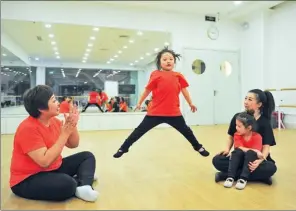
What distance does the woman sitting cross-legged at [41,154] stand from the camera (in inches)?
62.4

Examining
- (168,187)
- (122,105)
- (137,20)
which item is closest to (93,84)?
(122,105)

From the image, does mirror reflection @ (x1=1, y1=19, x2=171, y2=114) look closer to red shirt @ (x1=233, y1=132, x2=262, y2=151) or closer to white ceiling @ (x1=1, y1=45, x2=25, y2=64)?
white ceiling @ (x1=1, y1=45, x2=25, y2=64)

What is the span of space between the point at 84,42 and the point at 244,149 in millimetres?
5097

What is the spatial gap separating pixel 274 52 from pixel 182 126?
16.6 feet

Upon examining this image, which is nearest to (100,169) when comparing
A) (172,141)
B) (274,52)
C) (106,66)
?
(172,141)

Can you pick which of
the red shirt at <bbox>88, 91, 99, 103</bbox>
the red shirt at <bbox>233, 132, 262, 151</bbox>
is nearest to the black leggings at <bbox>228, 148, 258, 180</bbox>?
the red shirt at <bbox>233, 132, 262, 151</bbox>

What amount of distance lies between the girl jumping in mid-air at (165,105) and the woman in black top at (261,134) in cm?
40

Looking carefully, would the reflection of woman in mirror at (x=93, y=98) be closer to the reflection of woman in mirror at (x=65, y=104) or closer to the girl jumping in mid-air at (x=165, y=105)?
the reflection of woman in mirror at (x=65, y=104)

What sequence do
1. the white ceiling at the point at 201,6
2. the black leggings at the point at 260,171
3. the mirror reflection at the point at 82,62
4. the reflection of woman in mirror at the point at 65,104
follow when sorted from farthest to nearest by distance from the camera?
the white ceiling at the point at 201,6, the mirror reflection at the point at 82,62, the reflection of woman in mirror at the point at 65,104, the black leggings at the point at 260,171

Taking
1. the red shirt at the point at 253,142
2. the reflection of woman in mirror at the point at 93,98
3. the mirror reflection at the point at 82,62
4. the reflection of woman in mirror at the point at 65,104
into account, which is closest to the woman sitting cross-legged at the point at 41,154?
the red shirt at the point at 253,142

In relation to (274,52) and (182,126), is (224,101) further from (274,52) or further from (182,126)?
(182,126)

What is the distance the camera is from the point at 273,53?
21.7 feet

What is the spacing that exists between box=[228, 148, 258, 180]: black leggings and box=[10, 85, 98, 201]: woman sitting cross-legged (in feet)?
Answer: 3.40

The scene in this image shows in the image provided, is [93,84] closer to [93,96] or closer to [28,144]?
[93,96]
